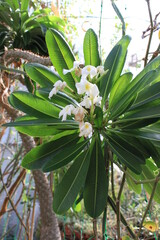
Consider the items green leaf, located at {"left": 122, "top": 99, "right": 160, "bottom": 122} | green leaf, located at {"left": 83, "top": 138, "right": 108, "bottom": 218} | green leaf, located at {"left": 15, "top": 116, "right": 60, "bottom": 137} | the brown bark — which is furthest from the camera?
the brown bark

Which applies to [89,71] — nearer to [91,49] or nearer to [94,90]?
[94,90]

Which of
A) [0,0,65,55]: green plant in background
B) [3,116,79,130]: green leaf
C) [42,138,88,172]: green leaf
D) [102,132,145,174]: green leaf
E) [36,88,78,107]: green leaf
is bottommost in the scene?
[102,132,145,174]: green leaf

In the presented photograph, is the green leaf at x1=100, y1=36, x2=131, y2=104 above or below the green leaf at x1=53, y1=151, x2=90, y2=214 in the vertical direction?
above

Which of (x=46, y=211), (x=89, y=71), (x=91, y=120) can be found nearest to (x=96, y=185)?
(x=91, y=120)

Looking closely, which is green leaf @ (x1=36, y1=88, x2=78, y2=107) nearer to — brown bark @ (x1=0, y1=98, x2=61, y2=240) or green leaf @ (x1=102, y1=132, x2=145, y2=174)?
green leaf @ (x1=102, y1=132, x2=145, y2=174)

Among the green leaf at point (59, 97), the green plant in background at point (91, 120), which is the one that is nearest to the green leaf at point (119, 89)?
the green plant in background at point (91, 120)

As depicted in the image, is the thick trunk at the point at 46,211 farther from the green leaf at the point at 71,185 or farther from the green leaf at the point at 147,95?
the green leaf at the point at 147,95

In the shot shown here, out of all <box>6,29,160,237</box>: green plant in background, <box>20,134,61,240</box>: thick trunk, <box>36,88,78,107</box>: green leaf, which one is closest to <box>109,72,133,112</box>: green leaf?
<box>6,29,160,237</box>: green plant in background

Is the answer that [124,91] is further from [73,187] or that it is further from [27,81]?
[27,81]
